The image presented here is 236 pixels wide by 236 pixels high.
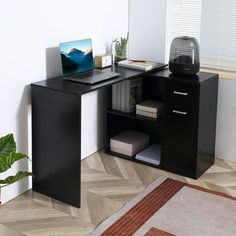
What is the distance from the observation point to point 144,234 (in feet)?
8.18

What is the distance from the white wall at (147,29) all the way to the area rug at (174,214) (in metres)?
1.17

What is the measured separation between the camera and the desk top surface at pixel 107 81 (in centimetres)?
270

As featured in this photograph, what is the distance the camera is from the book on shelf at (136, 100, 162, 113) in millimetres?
Answer: 3359

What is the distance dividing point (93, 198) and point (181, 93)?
0.91 m

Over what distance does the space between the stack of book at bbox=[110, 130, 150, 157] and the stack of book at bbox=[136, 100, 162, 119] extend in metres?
0.26

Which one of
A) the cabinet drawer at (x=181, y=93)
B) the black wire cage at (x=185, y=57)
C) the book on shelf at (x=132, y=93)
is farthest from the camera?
the book on shelf at (x=132, y=93)

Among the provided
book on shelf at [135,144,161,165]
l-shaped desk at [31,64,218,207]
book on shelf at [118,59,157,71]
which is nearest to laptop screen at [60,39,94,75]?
l-shaped desk at [31,64,218,207]

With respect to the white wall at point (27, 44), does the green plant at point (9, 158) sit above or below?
below

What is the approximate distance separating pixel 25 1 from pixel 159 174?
1.47m

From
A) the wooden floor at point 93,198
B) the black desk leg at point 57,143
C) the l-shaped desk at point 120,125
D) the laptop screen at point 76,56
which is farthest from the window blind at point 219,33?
the black desk leg at point 57,143

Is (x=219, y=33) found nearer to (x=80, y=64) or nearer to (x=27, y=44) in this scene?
(x=80, y=64)

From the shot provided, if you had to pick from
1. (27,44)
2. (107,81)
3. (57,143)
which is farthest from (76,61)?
(57,143)

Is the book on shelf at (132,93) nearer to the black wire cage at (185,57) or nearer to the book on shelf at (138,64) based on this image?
the book on shelf at (138,64)

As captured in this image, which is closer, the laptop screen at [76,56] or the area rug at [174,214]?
the area rug at [174,214]
